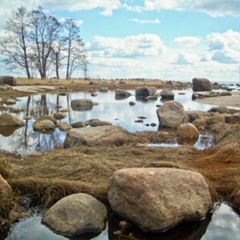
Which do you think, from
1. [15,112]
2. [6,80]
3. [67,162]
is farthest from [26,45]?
[67,162]

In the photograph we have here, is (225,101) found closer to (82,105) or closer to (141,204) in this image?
(82,105)

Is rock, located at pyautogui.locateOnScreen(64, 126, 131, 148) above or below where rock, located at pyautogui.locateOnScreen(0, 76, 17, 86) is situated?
below

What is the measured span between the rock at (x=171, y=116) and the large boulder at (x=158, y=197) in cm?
971

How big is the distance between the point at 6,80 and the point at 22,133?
25.8 metres

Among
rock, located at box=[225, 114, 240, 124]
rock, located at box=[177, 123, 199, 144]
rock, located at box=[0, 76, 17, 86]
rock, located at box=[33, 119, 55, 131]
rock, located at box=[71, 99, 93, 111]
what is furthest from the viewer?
rock, located at box=[0, 76, 17, 86]

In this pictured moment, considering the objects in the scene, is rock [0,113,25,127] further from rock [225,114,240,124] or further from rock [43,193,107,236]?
rock [43,193,107,236]

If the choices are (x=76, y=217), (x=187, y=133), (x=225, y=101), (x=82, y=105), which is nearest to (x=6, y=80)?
(x=82, y=105)

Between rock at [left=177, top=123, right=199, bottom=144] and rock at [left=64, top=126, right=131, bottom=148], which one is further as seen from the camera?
rock at [left=177, top=123, right=199, bottom=144]

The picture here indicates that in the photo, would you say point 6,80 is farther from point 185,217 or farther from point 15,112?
point 185,217

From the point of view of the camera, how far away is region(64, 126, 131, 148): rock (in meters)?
10.4

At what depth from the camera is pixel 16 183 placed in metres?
6.41

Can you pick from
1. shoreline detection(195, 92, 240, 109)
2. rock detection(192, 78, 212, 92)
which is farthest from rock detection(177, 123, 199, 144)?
rock detection(192, 78, 212, 92)

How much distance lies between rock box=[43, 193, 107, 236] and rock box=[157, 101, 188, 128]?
33.6 ft

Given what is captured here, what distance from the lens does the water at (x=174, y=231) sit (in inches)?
201
